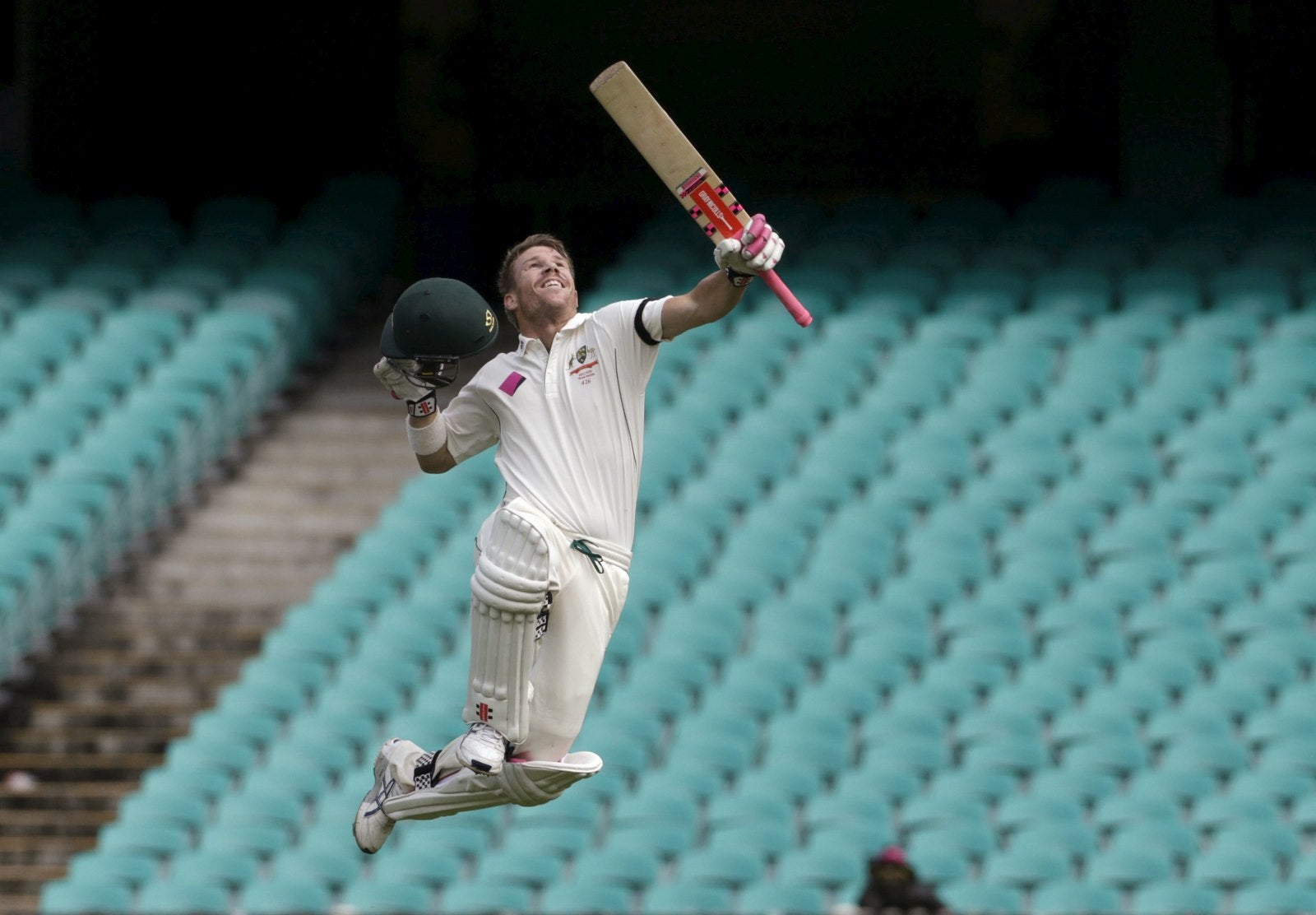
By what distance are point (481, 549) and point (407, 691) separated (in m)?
6.63

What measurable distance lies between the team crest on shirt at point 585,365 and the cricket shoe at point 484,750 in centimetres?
105

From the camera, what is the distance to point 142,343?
1491 centimetres

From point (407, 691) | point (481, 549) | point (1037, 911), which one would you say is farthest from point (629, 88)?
point (407, 691)

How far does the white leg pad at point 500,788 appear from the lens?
6398mm

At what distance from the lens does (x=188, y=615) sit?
14.1 m

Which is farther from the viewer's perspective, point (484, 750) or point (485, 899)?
Answer: point (485, 899)

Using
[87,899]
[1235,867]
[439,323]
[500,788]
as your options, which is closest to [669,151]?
[439,323]

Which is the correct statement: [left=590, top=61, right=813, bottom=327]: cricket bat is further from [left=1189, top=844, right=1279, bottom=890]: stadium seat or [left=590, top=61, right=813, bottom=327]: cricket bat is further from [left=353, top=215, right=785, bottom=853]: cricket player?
[left=1189, top=844, right=1279, bottom=890]: stadium seat

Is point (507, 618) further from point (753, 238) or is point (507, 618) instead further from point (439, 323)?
point (753, 238)

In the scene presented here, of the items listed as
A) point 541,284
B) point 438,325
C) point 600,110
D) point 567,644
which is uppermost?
point 600,110

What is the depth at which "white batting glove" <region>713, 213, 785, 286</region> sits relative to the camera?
19.9 feet

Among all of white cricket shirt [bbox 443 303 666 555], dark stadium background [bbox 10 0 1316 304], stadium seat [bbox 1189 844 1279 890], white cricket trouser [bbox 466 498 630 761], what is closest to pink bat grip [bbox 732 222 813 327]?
white cricket shirt [bbox 443 303 666 555]

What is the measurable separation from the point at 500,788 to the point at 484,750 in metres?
0.20

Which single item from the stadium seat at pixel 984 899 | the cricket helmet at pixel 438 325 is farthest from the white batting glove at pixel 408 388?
the stadium seat at pixel 984 899
